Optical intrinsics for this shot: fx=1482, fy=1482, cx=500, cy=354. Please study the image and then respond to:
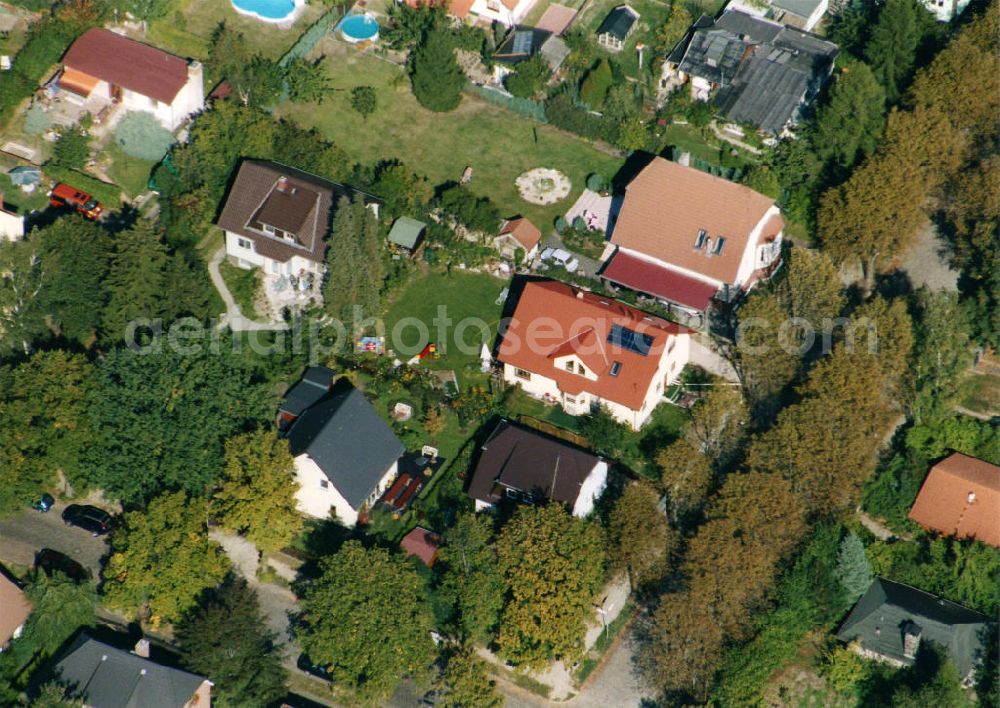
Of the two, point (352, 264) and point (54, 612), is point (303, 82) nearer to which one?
point (352, 264)

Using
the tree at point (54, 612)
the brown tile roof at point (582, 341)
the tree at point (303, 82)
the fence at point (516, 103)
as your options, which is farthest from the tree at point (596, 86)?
the tree at point (54, 612)

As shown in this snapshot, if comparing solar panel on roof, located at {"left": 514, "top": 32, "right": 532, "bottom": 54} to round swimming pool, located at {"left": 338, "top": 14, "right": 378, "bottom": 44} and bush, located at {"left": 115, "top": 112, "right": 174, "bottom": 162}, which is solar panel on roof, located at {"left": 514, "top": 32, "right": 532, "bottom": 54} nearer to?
round swimming pool, located at {"left": 338, "top": 14, "right": 378, "bottom": 44}

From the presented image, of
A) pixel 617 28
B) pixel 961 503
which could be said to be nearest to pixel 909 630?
pixel 961 503

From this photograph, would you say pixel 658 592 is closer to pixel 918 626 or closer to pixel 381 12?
pixel 918 626

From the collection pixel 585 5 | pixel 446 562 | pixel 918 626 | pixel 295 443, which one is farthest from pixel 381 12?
pixel 918 626

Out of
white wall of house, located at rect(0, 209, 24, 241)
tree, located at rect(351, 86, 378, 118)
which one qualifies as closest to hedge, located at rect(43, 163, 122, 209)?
white wall of house, located at rect(0, 209, 24, 241)
